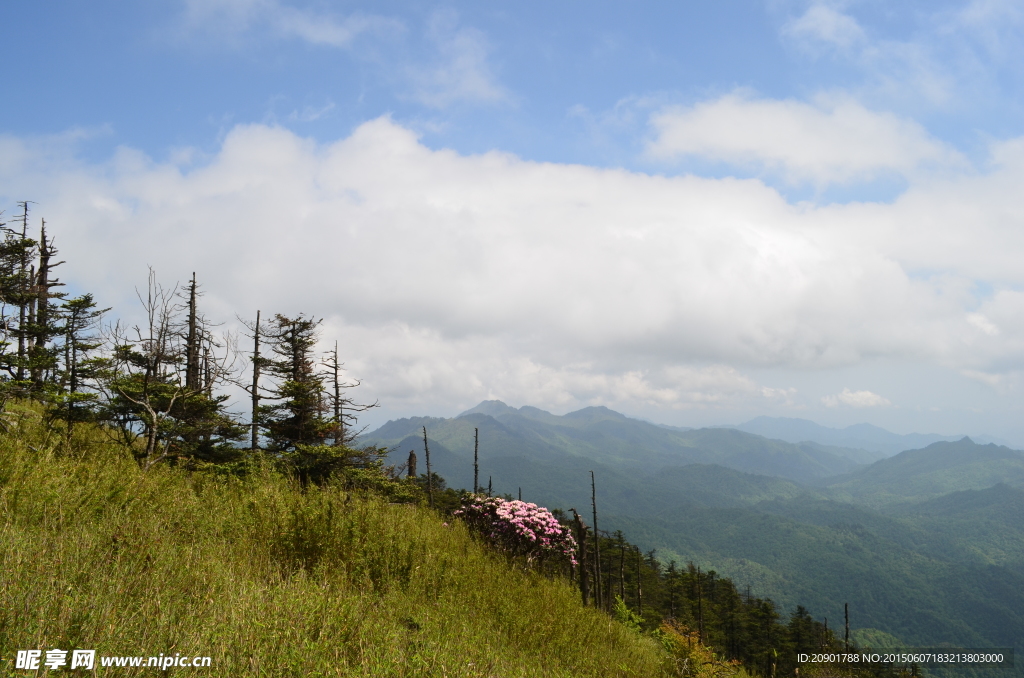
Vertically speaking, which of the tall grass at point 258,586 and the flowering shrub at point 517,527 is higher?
the tall grass at point 258,586

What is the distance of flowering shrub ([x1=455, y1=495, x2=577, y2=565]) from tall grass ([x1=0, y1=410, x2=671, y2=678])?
2.67 m

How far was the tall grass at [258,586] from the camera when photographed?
4.04 meters

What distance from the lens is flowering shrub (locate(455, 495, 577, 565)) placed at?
13.6m

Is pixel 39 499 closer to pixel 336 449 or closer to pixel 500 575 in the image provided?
pixel 500 575

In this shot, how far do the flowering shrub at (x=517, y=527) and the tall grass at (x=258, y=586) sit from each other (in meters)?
2.67

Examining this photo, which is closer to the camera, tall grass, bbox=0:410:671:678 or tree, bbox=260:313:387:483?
tall grass, bbox=0:410:671:678

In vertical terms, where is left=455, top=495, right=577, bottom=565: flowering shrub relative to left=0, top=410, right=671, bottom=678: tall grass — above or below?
below

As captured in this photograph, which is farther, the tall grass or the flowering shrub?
the flowering shrub

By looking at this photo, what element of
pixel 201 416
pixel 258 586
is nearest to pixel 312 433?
pixel 201 416

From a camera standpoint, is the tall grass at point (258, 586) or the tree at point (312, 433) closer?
the tall grass at point (258, 586)

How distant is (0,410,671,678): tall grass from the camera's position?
404 centimetres

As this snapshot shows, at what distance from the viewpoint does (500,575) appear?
A: 9969mm

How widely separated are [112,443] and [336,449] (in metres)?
7.49

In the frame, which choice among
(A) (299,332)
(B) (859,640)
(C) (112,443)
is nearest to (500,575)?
(C) (112,443)
